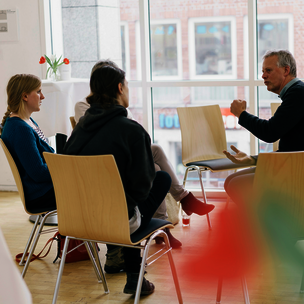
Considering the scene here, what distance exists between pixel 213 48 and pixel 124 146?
101 inches

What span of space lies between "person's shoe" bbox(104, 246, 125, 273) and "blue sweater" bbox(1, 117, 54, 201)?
52 cm

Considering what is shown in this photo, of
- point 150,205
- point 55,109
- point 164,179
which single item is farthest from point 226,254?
point 55,109

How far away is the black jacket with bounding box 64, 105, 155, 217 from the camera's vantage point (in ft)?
5.74

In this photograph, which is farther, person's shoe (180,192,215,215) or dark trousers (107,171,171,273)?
person's shoe (180,192,215,215)

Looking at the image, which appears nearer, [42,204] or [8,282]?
[8,282]

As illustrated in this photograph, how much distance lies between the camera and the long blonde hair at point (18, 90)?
97.6 inches

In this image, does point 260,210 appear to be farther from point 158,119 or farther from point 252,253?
point 158,119

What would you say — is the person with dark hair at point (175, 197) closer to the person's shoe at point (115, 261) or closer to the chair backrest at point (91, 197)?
the person's shoe at point (115, 261)

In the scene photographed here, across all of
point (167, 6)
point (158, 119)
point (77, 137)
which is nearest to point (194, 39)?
point (167, 6)

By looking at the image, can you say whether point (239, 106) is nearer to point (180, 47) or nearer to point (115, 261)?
point (115, 261)

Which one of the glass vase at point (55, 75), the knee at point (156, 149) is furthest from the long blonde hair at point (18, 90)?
the glass vase at point (55, 75)

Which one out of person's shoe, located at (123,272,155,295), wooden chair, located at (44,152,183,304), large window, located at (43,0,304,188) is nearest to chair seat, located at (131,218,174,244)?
wooden chair, located at (44,152,183,304)

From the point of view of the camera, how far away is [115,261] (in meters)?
2.45

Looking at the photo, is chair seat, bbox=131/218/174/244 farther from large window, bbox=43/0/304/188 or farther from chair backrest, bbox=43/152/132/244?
large window, bbox=43/0/304/188
